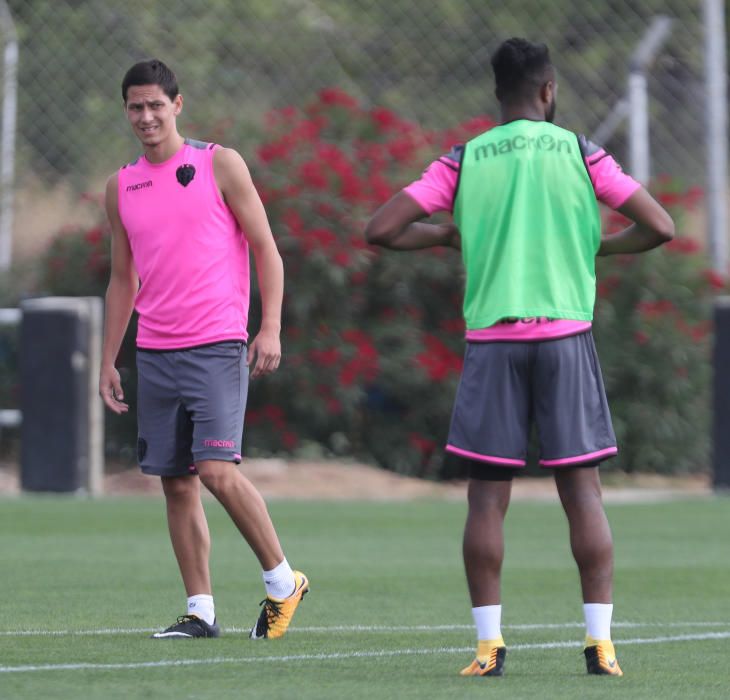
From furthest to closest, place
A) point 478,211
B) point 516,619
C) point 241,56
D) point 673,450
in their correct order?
point 241,56
point 673,450
point 516,619
point 478,211

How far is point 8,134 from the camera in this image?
20.3 m

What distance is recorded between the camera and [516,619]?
8.21 meters

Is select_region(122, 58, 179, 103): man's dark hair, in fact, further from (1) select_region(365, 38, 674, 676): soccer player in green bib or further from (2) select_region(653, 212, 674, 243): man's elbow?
(2) select_region(653, 212, 674, 243): man's elbow

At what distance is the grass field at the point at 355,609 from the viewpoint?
19.9 ft

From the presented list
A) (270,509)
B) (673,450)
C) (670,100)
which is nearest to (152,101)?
(270,509)

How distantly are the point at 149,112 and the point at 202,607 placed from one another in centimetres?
182

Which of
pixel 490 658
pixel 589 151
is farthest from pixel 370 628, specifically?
pixel 589 151

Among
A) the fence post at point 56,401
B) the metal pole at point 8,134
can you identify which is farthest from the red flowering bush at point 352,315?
the metal pole at point 8,134

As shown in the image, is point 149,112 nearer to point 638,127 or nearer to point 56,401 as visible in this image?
point 56,401

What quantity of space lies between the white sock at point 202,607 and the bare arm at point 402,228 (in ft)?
5.92

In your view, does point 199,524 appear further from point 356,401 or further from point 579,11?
point 579,11

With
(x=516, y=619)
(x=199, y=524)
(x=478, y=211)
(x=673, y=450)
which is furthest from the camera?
(x=673, y=450)

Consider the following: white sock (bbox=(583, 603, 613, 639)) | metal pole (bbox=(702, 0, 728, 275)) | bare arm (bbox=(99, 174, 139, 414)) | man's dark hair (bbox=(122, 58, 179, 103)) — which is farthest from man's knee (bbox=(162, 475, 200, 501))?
metal pole (bbox=(702, 0, 728, 275))

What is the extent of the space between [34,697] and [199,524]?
1858 mm
